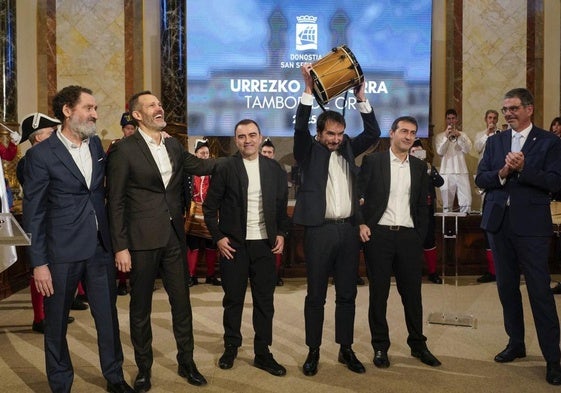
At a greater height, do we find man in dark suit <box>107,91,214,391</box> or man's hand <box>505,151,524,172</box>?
man's hand <box>505,151,524,172</box>

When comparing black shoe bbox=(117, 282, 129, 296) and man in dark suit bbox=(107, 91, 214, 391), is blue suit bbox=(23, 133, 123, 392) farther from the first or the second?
black shoe bbox=(117, 282, 129, 296)

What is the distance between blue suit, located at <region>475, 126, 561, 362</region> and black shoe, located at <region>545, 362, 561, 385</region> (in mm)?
32

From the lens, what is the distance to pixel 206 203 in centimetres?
420

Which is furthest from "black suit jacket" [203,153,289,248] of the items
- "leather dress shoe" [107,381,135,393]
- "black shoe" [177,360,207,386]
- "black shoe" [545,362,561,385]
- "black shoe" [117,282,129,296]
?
"black shoe" [117,282,129,296]

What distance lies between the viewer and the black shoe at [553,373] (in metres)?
3.85

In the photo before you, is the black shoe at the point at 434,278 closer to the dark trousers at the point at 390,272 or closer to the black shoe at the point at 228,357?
the dark trousers at the point at 390,272

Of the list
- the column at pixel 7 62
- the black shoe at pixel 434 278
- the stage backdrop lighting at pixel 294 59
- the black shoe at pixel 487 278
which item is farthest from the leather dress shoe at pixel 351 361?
the column at pixel 7 62

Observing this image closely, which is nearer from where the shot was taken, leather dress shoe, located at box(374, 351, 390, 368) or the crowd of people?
the crowd of people

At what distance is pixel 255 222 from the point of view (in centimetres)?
416

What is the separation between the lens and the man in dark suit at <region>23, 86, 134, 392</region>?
3342 mm

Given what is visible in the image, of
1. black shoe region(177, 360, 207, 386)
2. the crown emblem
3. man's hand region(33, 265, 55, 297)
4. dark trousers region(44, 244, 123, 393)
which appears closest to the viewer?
man's hand region(33, 265, 55, 297)

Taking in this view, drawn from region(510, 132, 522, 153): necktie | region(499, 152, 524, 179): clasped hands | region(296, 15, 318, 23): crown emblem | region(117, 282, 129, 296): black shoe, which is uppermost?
region(296, 15, 318, 23): crown emblem

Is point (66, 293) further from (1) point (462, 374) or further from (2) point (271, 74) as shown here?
(2) point (271, 74)

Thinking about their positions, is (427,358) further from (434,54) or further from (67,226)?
(434,54)
